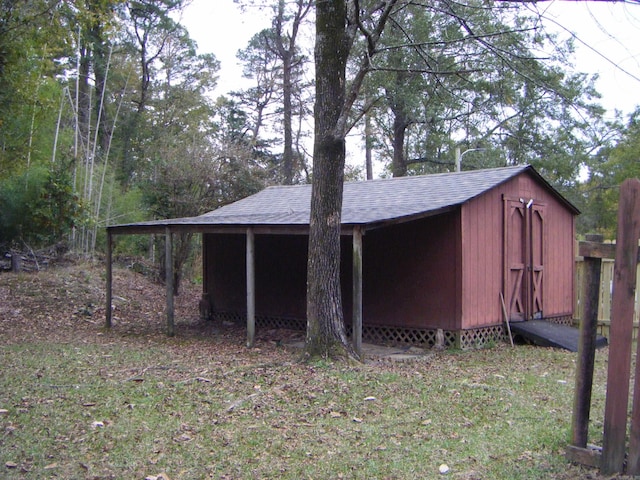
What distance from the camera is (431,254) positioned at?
10508 millimetres

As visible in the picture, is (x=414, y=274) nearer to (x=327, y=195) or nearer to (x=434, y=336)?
(x=434, y=336)

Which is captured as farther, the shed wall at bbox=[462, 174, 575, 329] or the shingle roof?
the shed wall at bbox=[462, 174, 575, 329]

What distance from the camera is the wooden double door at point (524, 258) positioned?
11156 millimetres

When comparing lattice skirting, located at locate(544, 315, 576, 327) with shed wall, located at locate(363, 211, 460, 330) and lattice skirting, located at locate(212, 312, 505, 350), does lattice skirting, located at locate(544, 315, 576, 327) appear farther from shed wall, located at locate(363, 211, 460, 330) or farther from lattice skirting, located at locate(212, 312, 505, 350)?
shed wall, located at locate(363, 211, 460, 330)

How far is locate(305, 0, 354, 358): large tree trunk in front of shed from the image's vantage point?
7.86m

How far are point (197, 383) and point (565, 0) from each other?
16.4ft

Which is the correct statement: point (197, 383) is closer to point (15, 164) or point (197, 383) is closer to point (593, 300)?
point (593, 300)

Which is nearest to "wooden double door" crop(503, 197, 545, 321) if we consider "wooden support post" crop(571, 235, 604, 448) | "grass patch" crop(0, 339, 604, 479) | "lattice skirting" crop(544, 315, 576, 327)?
"lattice skirting" crop(544, 315, 576, 327)

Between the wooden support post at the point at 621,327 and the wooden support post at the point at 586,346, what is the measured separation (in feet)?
0.75

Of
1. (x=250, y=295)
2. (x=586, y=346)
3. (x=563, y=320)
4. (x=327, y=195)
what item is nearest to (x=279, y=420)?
(x=586, y=346)

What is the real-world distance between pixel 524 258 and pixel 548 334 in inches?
62.5

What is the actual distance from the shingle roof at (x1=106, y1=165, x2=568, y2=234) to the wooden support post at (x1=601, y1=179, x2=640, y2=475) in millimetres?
5053

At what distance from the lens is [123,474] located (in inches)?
165

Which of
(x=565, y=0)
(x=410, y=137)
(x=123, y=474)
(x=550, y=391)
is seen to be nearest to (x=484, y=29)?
(x=565, y=0)
